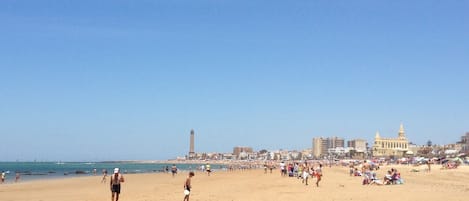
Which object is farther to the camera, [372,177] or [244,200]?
[372,177]

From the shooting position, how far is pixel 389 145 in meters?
168

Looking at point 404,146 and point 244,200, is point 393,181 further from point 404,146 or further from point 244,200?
point 404,146

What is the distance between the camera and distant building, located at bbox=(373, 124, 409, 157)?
16225cm

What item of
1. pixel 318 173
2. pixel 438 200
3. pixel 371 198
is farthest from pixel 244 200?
pixel 318 173

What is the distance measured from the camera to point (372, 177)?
1064 inches

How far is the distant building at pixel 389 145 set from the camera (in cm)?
16225

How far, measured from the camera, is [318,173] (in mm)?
26328

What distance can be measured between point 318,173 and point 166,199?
9752 millimetres

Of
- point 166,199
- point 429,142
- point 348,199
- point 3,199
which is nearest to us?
point 348,199

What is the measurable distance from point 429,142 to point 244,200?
183 metres

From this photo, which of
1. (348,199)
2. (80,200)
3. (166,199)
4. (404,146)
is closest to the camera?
(348,199)

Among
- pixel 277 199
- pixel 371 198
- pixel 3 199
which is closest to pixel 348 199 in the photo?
pixel 371 198

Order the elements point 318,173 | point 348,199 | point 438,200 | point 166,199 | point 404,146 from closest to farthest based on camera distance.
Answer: point 438,200 → point 348,199 → point 166,199 → point 318,173 → point 404,146

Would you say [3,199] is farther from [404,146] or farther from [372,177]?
[404,146]
